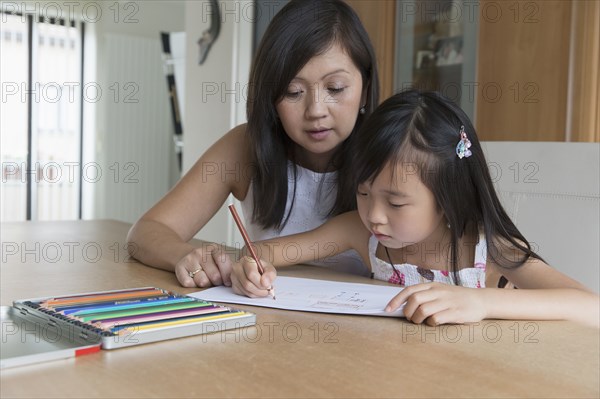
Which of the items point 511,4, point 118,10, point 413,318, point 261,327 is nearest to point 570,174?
point 413,318

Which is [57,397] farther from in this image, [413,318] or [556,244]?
[556,244]

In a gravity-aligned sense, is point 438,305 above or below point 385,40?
below

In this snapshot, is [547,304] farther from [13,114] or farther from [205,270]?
[13,114]

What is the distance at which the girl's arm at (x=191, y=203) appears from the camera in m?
1.23

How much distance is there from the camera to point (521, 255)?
108cm

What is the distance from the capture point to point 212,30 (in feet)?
12.9

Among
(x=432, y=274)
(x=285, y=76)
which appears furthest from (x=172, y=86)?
(x=432, y=274)

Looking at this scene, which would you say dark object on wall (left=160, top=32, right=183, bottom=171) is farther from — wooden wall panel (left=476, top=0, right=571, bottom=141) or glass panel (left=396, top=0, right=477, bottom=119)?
wooden wall panel (left=476, top=0, right=571, bottom=141)

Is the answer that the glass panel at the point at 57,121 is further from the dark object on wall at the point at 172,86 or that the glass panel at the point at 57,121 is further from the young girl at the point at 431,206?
the young girl at the point at 431,206

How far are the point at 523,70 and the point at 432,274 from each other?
1587mm

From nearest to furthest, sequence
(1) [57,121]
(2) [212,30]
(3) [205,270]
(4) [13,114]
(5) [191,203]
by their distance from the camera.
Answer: (3) [205,270], (5) [191,203], (2) [212,30], (4) [13,114], (1) [57,121]

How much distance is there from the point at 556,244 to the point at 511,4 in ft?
5.14

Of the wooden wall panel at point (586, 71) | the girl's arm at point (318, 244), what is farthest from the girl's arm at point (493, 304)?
the wooden wall panel at point (586, 71)

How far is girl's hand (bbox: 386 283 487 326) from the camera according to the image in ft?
2.57
